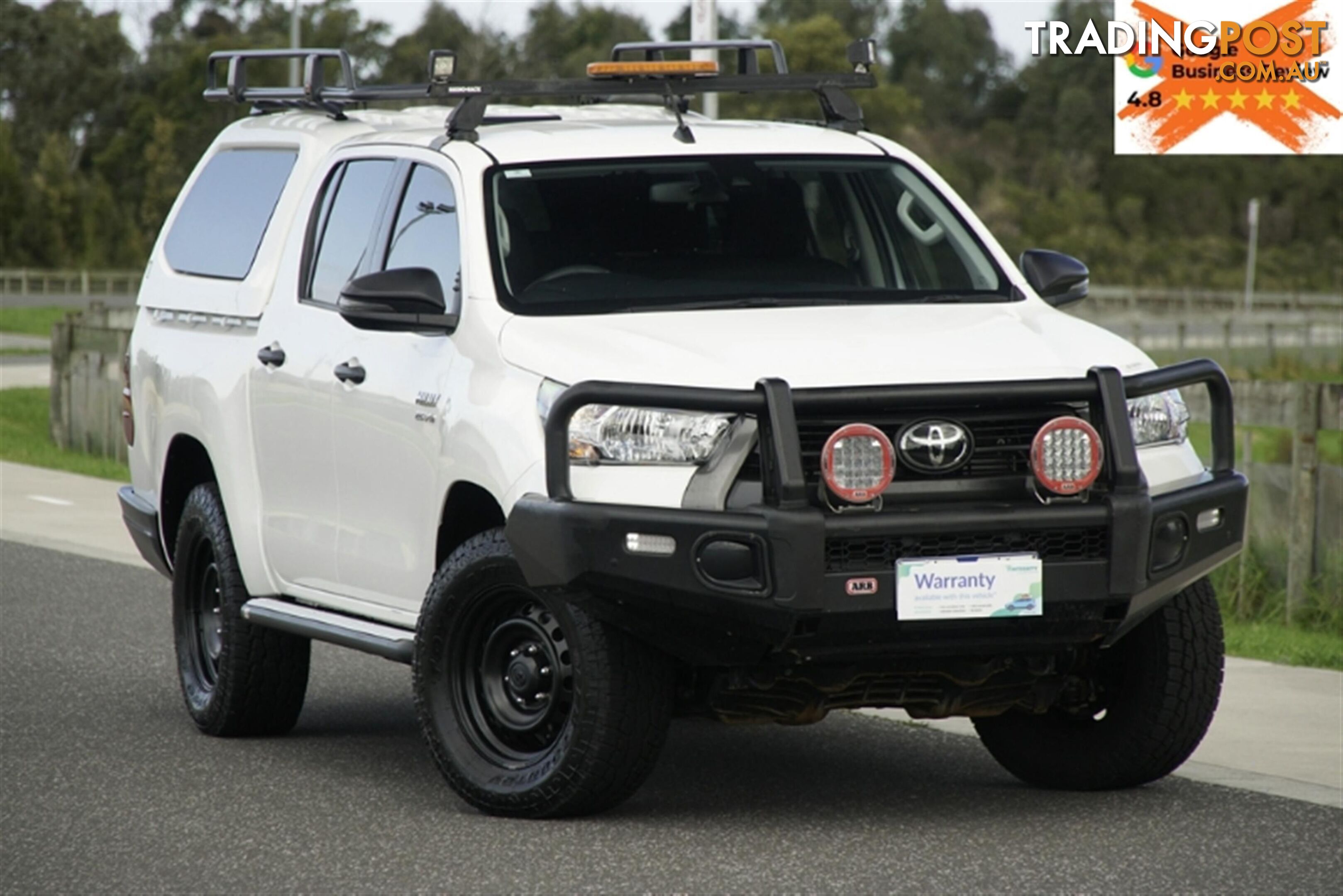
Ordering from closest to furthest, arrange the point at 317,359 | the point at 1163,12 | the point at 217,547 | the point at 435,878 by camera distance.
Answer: the point at 435,878 → the point at 317,359 → the point at 217,547 → the point at 1163,12

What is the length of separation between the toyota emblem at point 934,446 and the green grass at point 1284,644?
430 centimetres

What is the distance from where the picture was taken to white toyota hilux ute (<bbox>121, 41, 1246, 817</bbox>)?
6637mm

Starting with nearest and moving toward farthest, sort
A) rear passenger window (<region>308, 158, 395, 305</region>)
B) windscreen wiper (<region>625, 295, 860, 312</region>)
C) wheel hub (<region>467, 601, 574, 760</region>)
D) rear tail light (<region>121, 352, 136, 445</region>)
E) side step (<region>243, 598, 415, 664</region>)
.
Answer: wheel hub (<region>467, 601, 574, 760</region>) → windscreen wiper (<region>625, 295, 860, 312</region>) → side step (<region>243, 598, 415, 664</region>) → rear passenger window (<region>308, 158, 395, 305</region>) → rear tail light (<region>121, 352, 136, 445</region>)

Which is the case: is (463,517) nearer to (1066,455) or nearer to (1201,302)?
(1066,455)

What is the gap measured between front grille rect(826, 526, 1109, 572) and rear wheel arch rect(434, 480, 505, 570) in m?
1.24

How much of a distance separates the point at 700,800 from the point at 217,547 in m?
2.20

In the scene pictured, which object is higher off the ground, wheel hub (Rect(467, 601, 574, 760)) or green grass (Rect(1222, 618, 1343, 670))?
wheel hub (Rect(467, 601, 574, 760))

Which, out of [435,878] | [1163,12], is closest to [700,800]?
[435,878]

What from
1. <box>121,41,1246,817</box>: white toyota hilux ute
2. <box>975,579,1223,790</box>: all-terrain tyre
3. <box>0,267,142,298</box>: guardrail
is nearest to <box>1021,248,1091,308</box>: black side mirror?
<box>121,41,1246,817</box>: white toyota hilux ute

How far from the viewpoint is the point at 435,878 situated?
650 centimetres

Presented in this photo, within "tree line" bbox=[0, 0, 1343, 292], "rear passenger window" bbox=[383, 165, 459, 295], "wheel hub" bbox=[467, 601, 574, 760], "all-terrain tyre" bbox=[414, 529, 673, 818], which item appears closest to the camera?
"all-terrain tyre" bbox=[414, 529, 673, 818]

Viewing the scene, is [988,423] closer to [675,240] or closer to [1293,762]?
[675,240]

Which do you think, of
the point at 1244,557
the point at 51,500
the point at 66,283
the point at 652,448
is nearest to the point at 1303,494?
the point at 1244,557

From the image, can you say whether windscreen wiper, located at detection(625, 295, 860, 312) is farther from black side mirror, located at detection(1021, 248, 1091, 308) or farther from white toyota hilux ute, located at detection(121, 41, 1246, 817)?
black side mirror, located at detection(1021, 248, 1091, 308)
